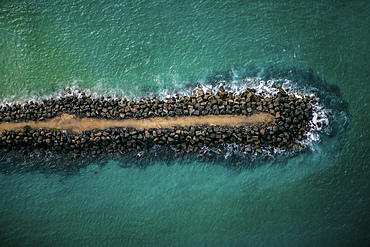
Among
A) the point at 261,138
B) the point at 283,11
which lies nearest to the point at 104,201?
the point at 261,138

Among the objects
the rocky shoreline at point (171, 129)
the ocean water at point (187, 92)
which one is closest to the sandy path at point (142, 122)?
the rocky shoreline at point (171, 129)

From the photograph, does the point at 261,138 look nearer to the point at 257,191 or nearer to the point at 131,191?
the point at 257,191

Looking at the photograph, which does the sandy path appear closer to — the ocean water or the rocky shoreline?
the rocky shoreline

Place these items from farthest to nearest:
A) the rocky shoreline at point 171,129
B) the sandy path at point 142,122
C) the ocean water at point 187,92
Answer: the sandy path at point 142,122 < the rocky shoreline at point 171,129 < the ocean water at point 187,92

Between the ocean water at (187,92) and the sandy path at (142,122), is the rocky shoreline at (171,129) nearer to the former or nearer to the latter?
the sandy path at (142,122)

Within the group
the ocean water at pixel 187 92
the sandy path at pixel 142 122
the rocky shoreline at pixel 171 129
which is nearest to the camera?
the ocean water at pixel 187 92

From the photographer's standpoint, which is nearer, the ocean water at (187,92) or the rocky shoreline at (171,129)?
the ocean water at (187,92)

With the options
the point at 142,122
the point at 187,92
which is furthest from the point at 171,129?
the point at 187,92
